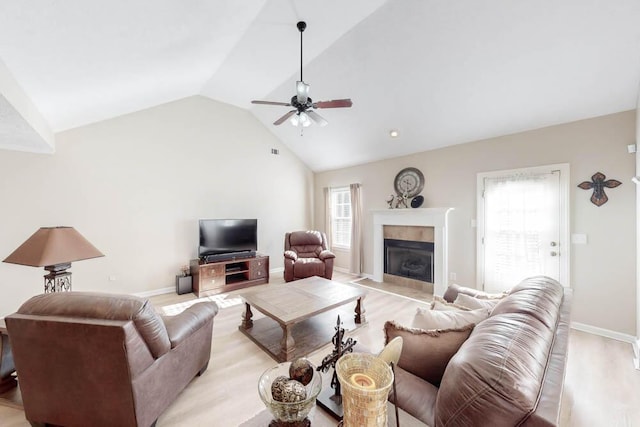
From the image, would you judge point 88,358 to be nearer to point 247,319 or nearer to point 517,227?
point 247,319

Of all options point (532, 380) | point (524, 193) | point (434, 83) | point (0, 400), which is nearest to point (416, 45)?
point (434, 83)

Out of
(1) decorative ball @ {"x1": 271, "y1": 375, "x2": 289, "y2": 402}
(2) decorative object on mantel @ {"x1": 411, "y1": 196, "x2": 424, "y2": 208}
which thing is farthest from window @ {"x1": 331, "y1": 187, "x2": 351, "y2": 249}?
(1) decorative ball @ {"x1": 271, "y1": 375, "x2": 289, "y2": 402}

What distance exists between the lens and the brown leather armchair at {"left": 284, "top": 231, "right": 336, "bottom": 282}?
4609 millimetres

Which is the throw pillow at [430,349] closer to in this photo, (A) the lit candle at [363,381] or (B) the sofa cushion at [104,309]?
(A) the lit candle at [363,381]

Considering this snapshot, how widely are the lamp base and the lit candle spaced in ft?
8.84

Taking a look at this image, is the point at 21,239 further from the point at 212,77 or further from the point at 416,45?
the point at 416,45

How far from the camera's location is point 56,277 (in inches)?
87.2

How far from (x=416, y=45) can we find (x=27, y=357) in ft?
13.7

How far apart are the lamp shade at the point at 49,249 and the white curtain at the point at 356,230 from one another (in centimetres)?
438

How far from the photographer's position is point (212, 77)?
13.0 ft

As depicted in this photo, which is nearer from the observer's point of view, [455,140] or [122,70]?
[122,70]

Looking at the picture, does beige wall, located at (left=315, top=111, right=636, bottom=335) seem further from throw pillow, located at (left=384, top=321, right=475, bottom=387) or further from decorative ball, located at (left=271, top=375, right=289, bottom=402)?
decorative ball, located at (left=271, top=375, right=289, bottom=402)

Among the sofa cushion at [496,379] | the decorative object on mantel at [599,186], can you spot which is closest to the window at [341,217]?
the decorative object on mantel at [599,186]

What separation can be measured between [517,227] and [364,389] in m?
3.83
